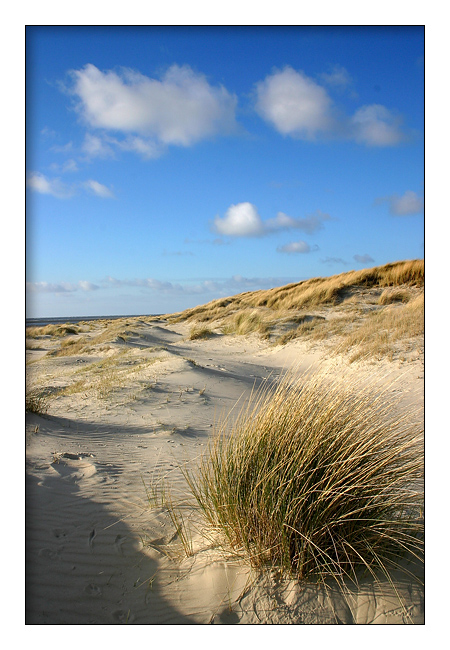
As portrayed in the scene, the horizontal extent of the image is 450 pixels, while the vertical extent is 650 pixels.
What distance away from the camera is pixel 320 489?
246cm

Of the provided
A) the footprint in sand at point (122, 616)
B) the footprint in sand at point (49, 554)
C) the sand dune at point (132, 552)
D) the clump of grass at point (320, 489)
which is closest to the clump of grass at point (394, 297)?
the sand dune at point (132, 552)

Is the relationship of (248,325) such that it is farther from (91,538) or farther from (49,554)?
(49,554)

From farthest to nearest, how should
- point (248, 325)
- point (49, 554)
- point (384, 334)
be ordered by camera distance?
1. point (248, 325)
2. point (384, 334)
3. point (49, 554)

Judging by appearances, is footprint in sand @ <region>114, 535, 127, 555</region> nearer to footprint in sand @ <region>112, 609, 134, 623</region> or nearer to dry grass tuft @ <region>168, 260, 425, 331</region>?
footprint in sand @ <region>112, 609, 134, 623</region>

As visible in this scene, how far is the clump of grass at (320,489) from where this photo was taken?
2.37 metres

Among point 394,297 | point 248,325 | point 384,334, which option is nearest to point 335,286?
point 394,297

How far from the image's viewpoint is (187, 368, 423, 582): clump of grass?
2.37 meters

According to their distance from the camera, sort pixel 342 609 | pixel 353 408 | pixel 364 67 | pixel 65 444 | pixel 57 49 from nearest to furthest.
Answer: pixel 342 609, pixel 353 408, pixel 57 49, pixel 364 67, pixel 65 444

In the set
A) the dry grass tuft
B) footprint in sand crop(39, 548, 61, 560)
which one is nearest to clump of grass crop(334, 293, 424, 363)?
the dry grass tuft
